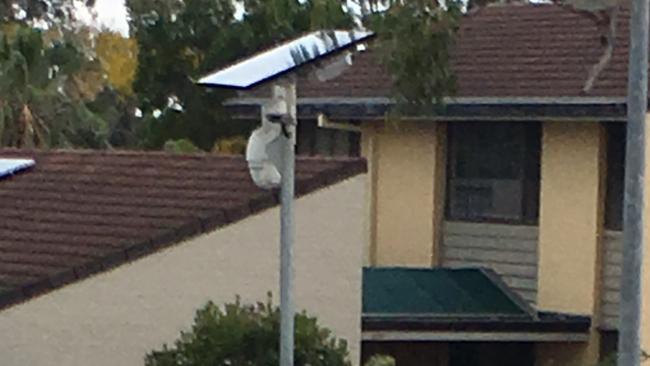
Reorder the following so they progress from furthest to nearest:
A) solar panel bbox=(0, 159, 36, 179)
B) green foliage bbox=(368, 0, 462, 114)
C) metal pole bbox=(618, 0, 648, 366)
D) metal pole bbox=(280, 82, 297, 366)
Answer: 1. green foliage bbox=(368, 0, 462, 114)
2. solar panel bbox=(0, 159, 36, 179)
3. metal pole bbox=(280, 82, 297, 366)
4. metal pole bbox=(618, 0, 648, 366)

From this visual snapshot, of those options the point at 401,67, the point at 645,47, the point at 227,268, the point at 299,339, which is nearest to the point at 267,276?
the point at 227,268

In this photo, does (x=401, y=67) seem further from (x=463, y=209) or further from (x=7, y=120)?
(x=7, y=120)

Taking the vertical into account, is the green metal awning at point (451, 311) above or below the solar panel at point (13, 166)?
below

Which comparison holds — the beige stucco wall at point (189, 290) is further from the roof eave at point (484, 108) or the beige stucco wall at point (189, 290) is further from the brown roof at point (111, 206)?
the roof eave at point (484, 108)

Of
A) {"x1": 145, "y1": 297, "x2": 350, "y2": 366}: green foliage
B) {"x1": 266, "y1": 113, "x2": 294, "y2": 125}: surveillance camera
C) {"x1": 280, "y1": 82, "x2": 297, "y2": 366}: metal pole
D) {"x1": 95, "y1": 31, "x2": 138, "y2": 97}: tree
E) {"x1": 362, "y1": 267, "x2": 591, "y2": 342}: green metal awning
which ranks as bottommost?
{"x1": 362, "y1": 267, "x2": 591, "y2": 342}: green metal awning

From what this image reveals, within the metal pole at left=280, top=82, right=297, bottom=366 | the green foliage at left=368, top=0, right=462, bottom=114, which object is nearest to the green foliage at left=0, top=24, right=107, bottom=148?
the green foliage at left=368, top=0, right=462, bottom=114

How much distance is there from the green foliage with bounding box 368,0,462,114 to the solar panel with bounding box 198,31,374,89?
383 centimetres

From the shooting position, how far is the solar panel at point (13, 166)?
1473 cm

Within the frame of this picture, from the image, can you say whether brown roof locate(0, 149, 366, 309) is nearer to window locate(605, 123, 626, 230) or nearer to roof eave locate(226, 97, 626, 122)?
roof eave locate(226, 97, 626, 122)

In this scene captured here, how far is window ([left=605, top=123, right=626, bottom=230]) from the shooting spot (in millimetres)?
16969

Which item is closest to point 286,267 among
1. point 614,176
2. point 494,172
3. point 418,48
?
point 418,48

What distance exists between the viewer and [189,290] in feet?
40.9

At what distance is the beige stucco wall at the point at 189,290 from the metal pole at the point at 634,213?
4513 mm

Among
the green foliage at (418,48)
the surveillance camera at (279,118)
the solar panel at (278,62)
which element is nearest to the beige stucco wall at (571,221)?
the green foliage at (418,48)
